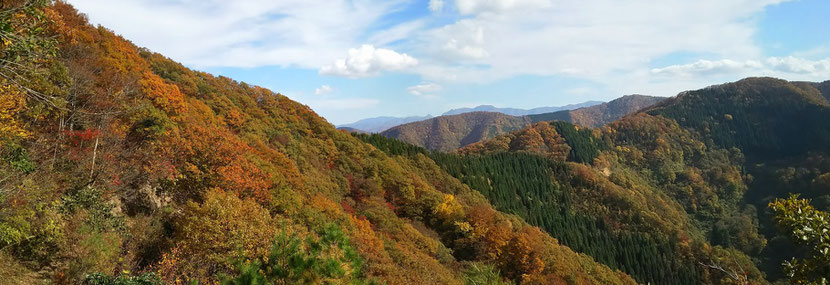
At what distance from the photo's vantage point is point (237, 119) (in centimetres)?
4519

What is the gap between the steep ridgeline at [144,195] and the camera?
10.4 meters

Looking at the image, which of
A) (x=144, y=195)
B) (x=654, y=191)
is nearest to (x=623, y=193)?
(x=654, y=191)

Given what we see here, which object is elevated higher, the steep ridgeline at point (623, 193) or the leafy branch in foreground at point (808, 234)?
the leafy branch in foreground at point (808, 234)

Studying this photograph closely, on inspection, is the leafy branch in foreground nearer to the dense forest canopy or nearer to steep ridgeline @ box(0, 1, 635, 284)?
the dense forest canopy

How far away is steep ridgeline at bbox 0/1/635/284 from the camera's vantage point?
34.2ft

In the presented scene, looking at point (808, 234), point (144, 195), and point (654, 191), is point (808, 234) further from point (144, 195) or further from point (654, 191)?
point (654, 191)

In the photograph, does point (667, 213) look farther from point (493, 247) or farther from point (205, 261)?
point (205, 261)

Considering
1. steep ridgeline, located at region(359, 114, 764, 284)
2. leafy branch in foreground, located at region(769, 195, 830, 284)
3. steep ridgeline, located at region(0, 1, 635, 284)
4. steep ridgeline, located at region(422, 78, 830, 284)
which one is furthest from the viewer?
steep ridgeline, located at region(422, 78, 830, 284)

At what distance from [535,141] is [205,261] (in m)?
173

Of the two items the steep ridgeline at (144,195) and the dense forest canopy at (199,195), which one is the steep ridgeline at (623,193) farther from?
the steep ridgeline at (144,195)

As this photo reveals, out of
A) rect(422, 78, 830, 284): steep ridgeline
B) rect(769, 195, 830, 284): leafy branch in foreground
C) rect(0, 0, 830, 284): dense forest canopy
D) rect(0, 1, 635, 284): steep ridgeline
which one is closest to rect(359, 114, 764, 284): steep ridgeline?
rect(422, 78, 830, 284): steep ridgeline

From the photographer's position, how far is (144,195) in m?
20.9


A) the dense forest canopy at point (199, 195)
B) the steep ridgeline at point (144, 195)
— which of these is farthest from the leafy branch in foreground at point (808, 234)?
the steep ridgeline at point (144, 195)

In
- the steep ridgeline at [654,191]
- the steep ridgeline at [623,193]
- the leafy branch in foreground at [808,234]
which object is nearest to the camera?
the leafy branch in foreground at [808,234]
